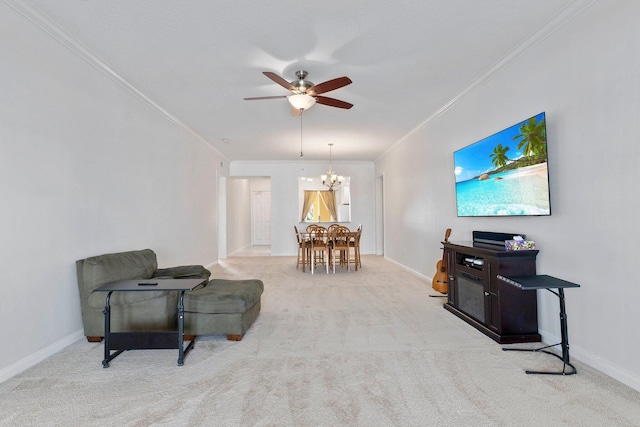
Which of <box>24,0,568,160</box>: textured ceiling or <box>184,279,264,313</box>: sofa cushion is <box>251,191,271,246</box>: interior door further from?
<box>184,279,264,313</box>: sofa cushion

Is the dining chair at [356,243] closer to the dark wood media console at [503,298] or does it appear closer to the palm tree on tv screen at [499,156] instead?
the dark wood media console at [503,298]

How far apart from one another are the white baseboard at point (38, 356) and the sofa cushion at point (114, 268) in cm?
44

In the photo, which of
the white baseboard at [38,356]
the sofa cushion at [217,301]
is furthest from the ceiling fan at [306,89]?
the white baseboard at [38,356]

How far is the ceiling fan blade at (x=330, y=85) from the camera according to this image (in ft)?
9.41

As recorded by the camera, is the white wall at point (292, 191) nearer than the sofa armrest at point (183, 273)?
No

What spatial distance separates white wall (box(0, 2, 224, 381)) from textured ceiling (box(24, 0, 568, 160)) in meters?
0.30

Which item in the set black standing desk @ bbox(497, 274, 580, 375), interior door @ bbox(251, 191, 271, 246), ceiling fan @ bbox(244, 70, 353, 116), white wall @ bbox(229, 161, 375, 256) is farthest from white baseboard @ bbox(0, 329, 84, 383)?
interior door @ bbox(251, 191, 271, 246)

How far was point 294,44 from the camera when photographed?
276cm

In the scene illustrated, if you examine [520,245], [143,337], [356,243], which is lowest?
[143,337]

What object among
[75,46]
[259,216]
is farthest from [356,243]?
[259,216]

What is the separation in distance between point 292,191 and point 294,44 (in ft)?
19.5

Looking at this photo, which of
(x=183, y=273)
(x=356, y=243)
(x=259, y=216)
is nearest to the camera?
(x=183, y=273)

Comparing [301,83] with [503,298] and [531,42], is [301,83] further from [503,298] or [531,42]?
[503,298]

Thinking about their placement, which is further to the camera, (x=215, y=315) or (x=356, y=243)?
(x=356, y=243)
